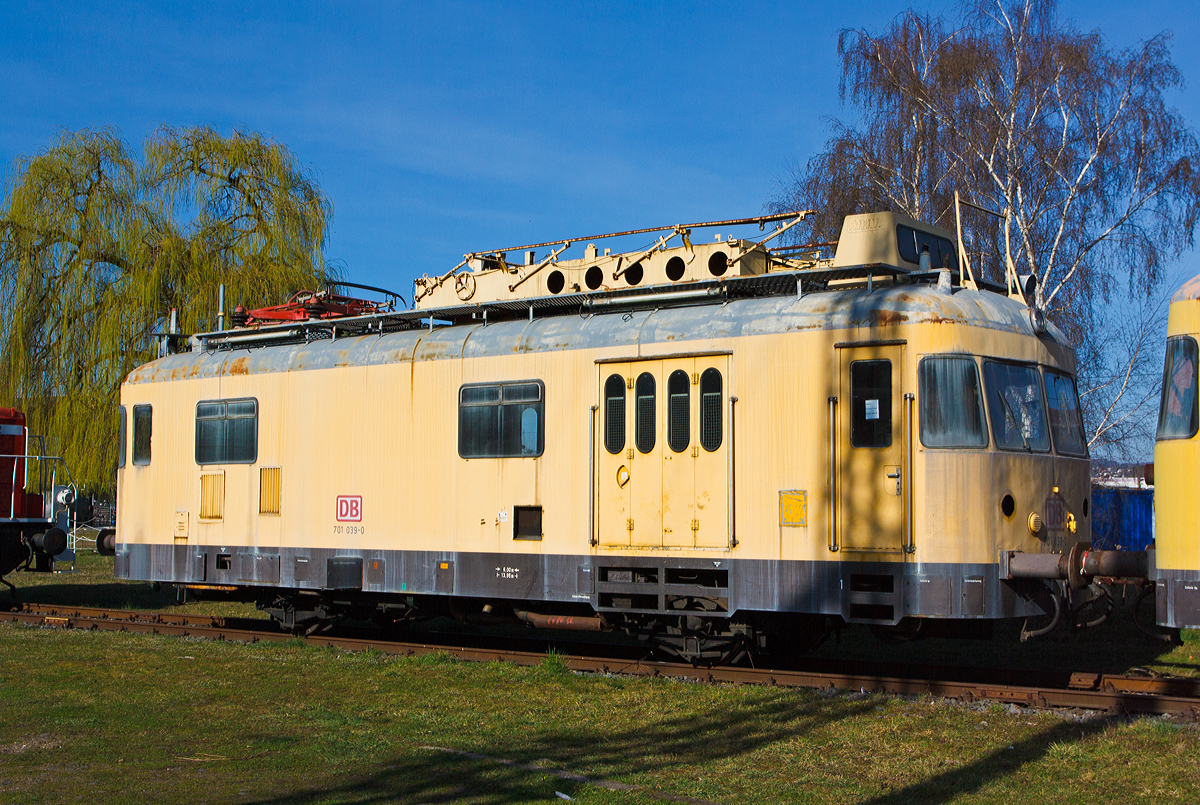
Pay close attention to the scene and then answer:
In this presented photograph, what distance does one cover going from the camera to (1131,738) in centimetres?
812

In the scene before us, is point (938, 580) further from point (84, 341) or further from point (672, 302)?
point (84, 341)

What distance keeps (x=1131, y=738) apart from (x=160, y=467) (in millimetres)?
12192

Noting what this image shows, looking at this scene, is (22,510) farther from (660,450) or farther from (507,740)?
(507,740)

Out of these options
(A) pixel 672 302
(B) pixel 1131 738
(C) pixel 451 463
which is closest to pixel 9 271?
(C) pixel 451 463

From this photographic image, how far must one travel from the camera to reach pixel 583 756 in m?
7.79

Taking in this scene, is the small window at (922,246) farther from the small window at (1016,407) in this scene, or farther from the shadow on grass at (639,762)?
the shadow on grass at (639,762)

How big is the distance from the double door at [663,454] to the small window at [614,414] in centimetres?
1

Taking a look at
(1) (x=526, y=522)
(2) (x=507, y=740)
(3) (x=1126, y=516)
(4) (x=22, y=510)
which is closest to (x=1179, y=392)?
(2) (x=507, y=740)

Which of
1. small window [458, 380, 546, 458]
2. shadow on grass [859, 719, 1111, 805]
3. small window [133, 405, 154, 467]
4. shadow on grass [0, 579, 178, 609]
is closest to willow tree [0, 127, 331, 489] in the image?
shadow on grass [0, 579, 178, 609]

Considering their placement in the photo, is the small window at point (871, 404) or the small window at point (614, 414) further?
the small window at point (614, 414)

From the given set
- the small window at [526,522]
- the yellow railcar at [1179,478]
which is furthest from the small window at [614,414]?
the yellow railcar at [1179,478]

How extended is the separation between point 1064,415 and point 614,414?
433 cm

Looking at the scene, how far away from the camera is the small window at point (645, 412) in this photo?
37.1 ft

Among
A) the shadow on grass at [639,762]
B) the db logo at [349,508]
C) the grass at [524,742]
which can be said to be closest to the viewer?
the shadow on grass at [639,762]
